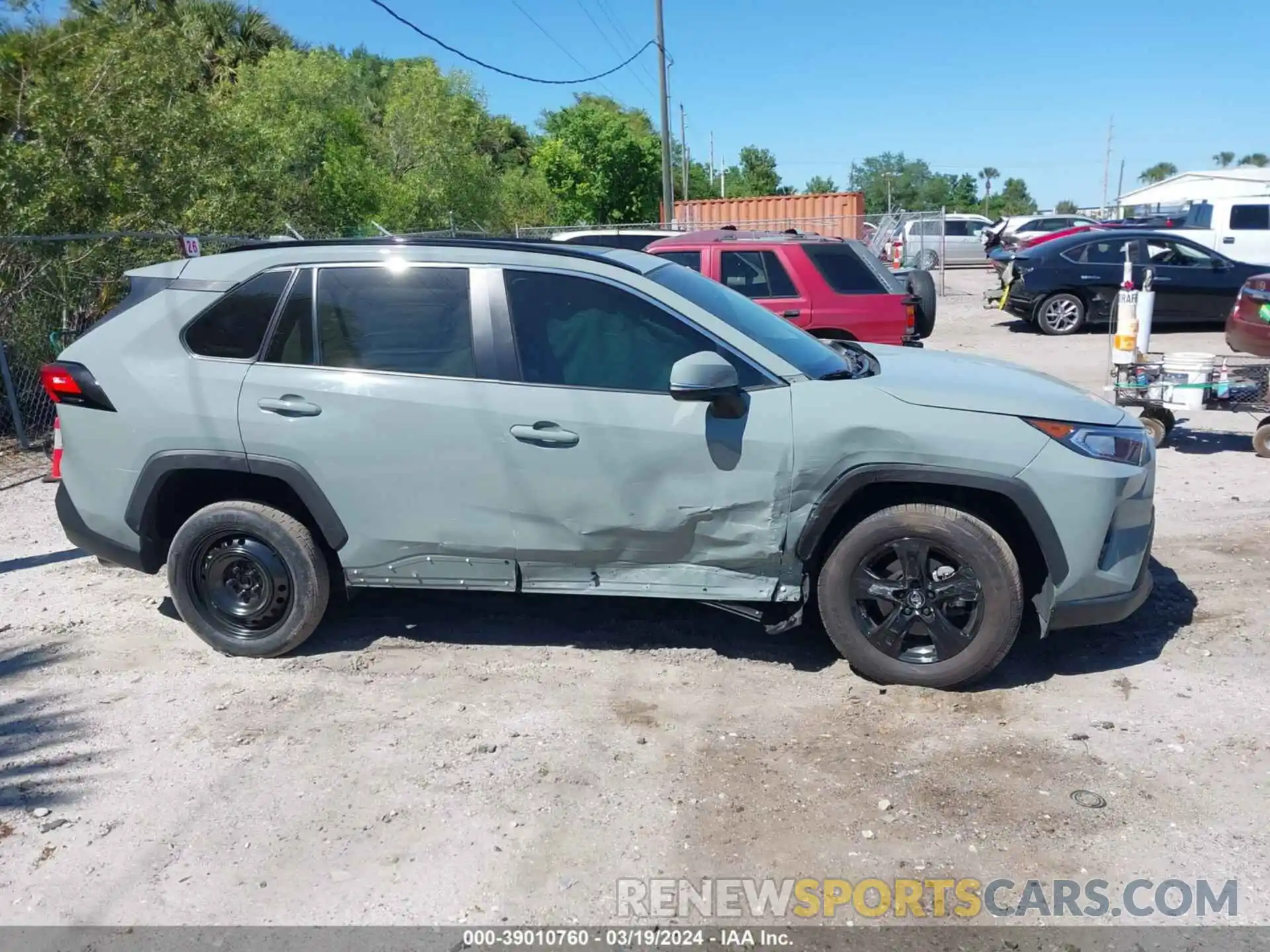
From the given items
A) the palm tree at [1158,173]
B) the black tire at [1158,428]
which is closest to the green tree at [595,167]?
the black tire at [1158,428]

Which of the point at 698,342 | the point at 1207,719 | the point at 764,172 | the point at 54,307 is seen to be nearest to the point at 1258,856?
the point at 1207,719

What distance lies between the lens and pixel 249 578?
487 cm

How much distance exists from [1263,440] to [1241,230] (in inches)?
597

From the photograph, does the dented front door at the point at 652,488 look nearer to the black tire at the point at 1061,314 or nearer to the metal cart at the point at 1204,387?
the metal cart at the point at 1204,387

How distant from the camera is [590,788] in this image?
12.3 ft

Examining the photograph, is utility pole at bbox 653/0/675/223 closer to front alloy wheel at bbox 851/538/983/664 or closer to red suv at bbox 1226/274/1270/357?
red suv at bbox 1226/274/1270/357

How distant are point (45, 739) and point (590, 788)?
7.51 ft

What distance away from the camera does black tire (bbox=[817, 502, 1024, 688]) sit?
13.7 ft

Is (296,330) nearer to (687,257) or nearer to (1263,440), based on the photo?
(687,257)

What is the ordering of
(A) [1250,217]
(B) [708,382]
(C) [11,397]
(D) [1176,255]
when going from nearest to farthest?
1. (B) [708,382]
2. (C) [11,397]
3. (D) [1176,255]
4. (A) [1250,217]

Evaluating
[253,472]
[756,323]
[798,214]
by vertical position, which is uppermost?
[798,214]

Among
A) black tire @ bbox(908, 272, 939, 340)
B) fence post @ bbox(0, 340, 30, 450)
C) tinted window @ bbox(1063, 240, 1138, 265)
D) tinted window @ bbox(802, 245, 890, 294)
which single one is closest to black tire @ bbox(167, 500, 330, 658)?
fence post @ bbox(0, 340, 30, 450)

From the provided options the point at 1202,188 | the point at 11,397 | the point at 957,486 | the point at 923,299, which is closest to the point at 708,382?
the point at 957,486

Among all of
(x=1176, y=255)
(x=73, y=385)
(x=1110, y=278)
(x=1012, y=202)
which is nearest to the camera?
(x=73, y=385)
